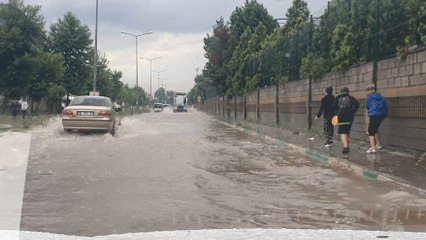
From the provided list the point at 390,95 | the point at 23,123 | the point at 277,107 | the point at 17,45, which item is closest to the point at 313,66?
the point at 277,107

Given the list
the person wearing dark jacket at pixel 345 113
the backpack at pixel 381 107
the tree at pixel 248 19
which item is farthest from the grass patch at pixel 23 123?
the tree at pixel 248 19

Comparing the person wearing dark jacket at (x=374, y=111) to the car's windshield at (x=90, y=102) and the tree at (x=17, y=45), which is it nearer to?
the car's windshield at (x=90, y=102)

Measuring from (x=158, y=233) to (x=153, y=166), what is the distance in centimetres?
637

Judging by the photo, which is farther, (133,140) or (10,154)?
(133,140)

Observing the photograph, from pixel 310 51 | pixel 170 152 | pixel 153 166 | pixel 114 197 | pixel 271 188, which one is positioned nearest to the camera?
pixel 114 197

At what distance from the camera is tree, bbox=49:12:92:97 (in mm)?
51219

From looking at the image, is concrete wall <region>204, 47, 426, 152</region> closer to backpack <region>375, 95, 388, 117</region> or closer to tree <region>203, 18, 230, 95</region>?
backpack <region>375, 95, 388, 117</region>

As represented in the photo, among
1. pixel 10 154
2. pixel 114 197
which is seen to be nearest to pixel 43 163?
pixel 10 154

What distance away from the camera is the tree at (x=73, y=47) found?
51219mm

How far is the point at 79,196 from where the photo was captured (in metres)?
9.35

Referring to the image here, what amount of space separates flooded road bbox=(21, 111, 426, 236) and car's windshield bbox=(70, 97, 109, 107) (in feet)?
22.9

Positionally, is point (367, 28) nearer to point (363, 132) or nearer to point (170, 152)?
point (363, 132)

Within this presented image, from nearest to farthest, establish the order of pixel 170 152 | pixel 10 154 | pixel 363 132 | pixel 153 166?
pixel 153 166
pixel 10 154
pixel 170 152
pixel 363 132

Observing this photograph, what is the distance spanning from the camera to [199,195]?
953 centimetres
